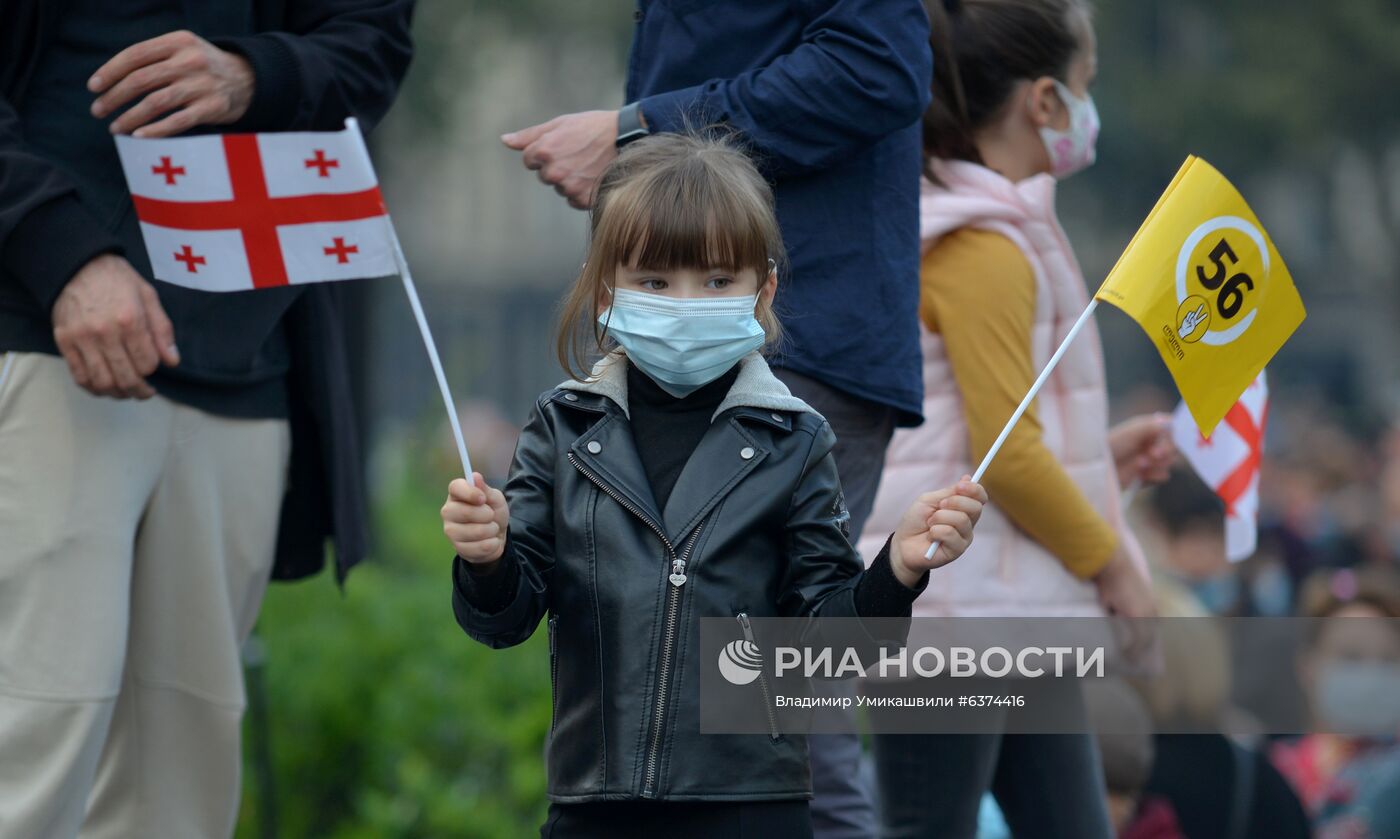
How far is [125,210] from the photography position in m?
3.27

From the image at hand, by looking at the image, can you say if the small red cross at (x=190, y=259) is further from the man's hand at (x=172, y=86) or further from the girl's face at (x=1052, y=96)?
the girl's face at (x=1052, y=96)

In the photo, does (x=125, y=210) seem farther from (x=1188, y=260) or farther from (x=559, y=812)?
(x=1188, y=260)

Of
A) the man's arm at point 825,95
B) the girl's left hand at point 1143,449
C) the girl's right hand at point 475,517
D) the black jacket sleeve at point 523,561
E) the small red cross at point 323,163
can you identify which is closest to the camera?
the girl's right hand at point 475,517

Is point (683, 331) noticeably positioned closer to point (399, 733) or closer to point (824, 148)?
point (824, 148)

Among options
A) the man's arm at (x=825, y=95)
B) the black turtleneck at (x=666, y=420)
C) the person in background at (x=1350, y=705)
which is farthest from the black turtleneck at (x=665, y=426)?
the person in background at (x=1350, y=705)

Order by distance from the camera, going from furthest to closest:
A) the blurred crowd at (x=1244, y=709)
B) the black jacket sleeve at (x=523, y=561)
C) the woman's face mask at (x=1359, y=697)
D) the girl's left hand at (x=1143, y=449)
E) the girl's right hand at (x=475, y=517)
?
the woman's face mask at (x=1359, y=697) < the blurred crowd at (x=1244, y=709) < the girl's left hand at (x=1143, y=449) < the black jacket sleeve at (x=523, y=561) < the girl's right hand at (x=475, y=517)

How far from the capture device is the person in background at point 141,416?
3.05m

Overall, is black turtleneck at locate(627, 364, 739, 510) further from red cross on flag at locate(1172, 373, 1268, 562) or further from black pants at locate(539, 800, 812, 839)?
red cross on flag at locate(1172, 373, 1268, 562)

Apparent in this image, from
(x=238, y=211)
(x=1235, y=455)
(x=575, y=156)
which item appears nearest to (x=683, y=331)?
(x=575, y=156)

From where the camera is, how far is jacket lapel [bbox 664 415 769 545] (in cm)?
261

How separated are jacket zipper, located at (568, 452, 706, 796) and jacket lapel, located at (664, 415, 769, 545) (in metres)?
0.02

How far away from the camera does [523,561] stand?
2.61 metres

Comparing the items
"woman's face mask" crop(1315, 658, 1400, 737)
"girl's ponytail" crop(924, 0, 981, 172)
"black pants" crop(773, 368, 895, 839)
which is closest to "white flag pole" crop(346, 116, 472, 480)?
"black pants" crop(773, 368, 895, 839)

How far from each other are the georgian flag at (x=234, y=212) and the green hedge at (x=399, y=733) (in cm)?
230
